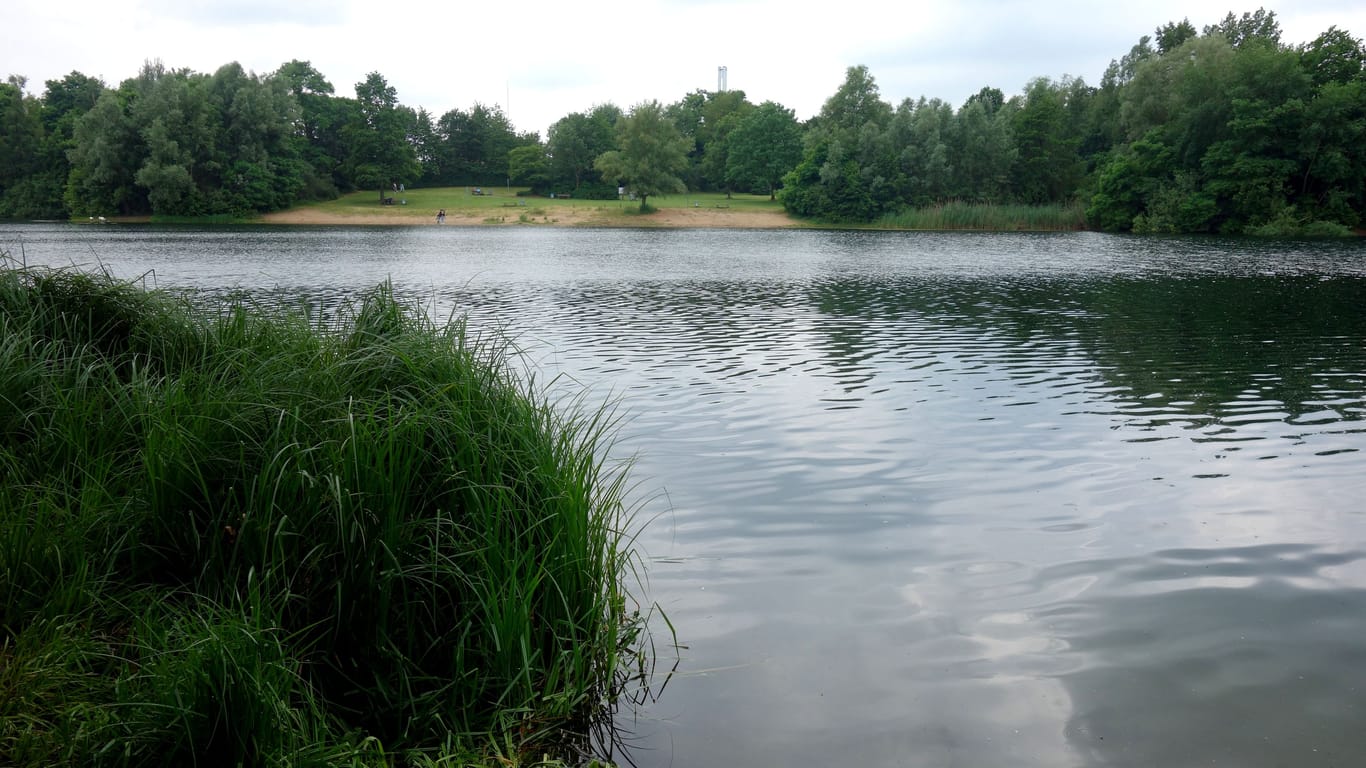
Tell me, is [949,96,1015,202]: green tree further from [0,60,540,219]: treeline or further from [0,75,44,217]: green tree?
[0,75,44,217]: green tree

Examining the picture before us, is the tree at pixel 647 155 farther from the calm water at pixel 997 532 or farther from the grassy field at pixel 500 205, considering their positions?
the calm water at pixel 997 532

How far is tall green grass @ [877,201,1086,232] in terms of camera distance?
69562 millimetres

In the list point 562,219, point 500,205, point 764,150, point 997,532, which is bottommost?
point 997,532

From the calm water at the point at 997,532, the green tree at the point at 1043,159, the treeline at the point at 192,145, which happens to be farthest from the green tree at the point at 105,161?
the green tree at the point at 1043,159

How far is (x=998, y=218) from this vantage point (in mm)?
69625

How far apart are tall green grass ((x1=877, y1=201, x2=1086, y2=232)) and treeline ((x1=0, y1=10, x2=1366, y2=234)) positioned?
7.25 feet

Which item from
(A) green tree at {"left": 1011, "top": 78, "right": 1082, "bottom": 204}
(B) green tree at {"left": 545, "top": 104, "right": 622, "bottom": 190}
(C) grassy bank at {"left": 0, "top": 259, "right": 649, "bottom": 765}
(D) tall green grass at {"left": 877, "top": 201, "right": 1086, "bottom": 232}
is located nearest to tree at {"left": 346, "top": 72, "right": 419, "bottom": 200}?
(B) green tree at {"left": 545, "top": 104, "right": 622, "bottom": 190}

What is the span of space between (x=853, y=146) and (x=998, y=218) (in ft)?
65.7

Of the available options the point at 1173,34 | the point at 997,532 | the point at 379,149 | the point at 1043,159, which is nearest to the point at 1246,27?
the point at 1173,34

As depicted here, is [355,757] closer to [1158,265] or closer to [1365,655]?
[1365,655]

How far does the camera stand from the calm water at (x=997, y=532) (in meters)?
4.79

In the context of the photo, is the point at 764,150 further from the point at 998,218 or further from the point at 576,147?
the point at 998,218

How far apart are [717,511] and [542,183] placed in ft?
333

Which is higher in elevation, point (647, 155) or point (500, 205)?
point (647, 155)
